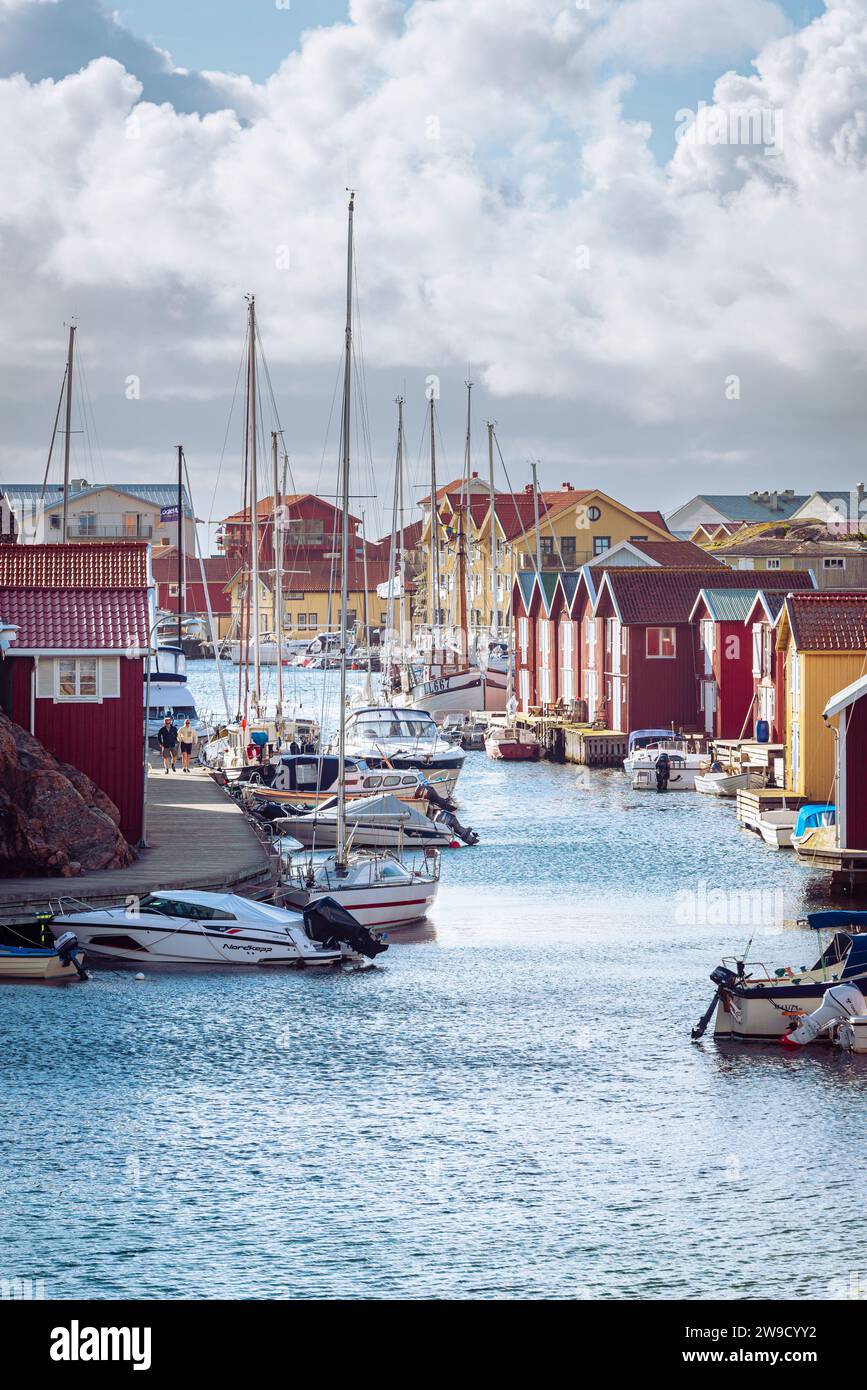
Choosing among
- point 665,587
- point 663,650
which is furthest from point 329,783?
point 665,587

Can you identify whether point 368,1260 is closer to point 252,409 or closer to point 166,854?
point 166,854

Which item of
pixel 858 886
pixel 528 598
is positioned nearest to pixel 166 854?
pixel 858 886

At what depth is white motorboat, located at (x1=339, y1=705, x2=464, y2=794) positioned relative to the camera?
59500mm

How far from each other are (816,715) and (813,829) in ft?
22.2

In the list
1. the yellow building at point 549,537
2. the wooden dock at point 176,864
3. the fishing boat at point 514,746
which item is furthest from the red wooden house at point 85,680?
the yellow building at point 549,537

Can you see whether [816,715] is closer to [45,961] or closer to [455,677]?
[45,961]

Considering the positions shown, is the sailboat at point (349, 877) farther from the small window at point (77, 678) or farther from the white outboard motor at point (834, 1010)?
the white outboard motor at point (834, 1010)

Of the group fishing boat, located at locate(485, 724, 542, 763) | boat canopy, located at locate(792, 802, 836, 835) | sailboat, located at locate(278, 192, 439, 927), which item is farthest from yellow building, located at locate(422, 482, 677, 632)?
sailboat, located at locate(278, 192, 439, 927)

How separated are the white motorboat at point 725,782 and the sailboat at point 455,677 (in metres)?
28.6

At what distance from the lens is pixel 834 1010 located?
2773 centimetres

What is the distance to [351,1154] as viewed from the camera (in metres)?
23.0

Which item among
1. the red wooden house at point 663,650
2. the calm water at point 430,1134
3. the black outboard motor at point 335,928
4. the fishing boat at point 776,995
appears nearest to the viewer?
the calm water at point 430,1134

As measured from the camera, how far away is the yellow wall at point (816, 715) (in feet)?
177

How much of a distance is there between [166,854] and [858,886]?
17147 mm
